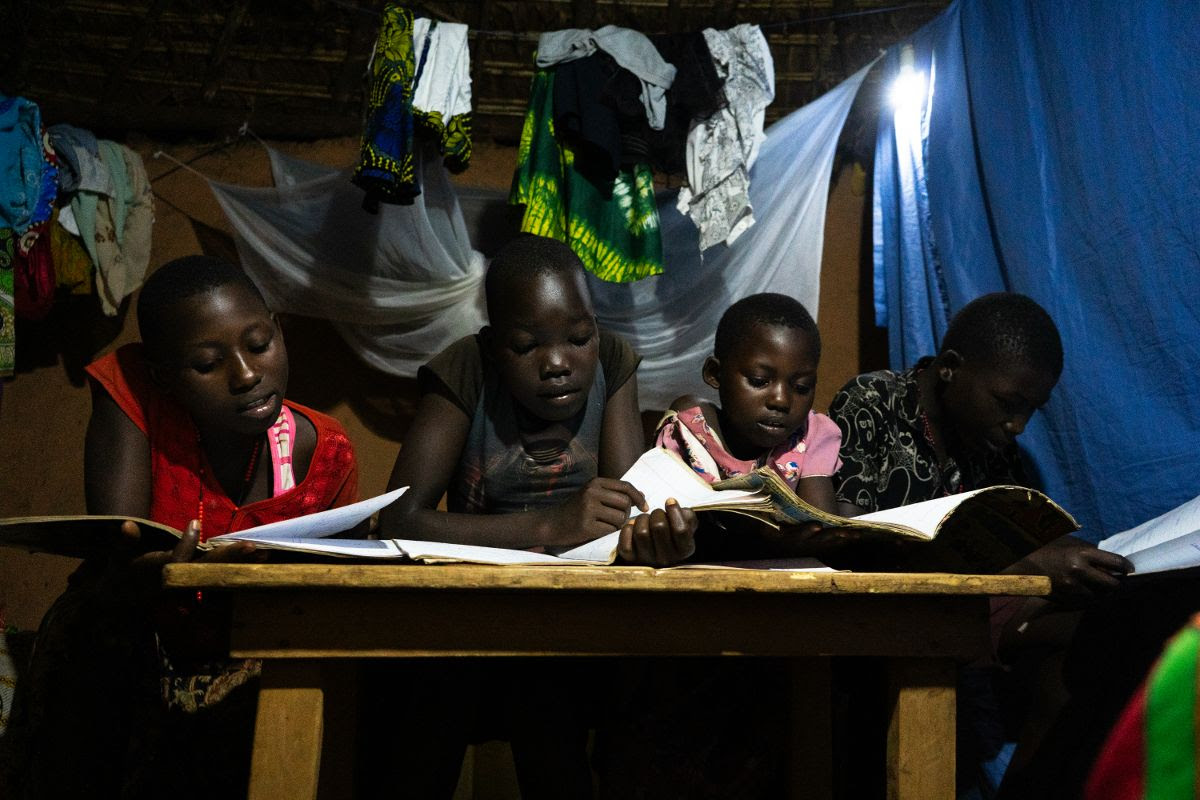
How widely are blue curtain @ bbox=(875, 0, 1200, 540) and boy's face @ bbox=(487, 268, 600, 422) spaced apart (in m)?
1.24

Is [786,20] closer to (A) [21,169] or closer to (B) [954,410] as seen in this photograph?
(B) [954,410]

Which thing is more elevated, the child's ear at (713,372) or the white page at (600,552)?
the child's ear at (713,372)

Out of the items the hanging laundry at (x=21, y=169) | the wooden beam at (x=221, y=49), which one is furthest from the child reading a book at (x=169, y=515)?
the wooden beam at (x=221, y=49)

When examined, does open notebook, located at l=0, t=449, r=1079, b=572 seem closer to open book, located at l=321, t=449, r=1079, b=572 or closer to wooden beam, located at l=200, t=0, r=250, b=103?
open book, located at l=321, t=449, r=1079, b=572

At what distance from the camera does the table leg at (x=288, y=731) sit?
0.96 meters

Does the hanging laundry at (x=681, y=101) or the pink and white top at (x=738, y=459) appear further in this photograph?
the hanging laundry at (x=681, y=101)

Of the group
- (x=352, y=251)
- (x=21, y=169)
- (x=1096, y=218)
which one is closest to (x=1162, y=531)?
(x=1096, y=218)

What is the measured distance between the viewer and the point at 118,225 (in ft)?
12.4

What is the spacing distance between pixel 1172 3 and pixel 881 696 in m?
1.71

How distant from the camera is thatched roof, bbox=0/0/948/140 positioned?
3.84 m

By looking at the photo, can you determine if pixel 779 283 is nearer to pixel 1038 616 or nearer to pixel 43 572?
pixel 1038 616

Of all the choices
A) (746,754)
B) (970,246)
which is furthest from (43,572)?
(970,246)

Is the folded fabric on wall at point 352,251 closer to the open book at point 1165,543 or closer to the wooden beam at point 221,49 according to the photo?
the wooden beam at point 221,49

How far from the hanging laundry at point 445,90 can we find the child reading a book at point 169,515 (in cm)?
166
